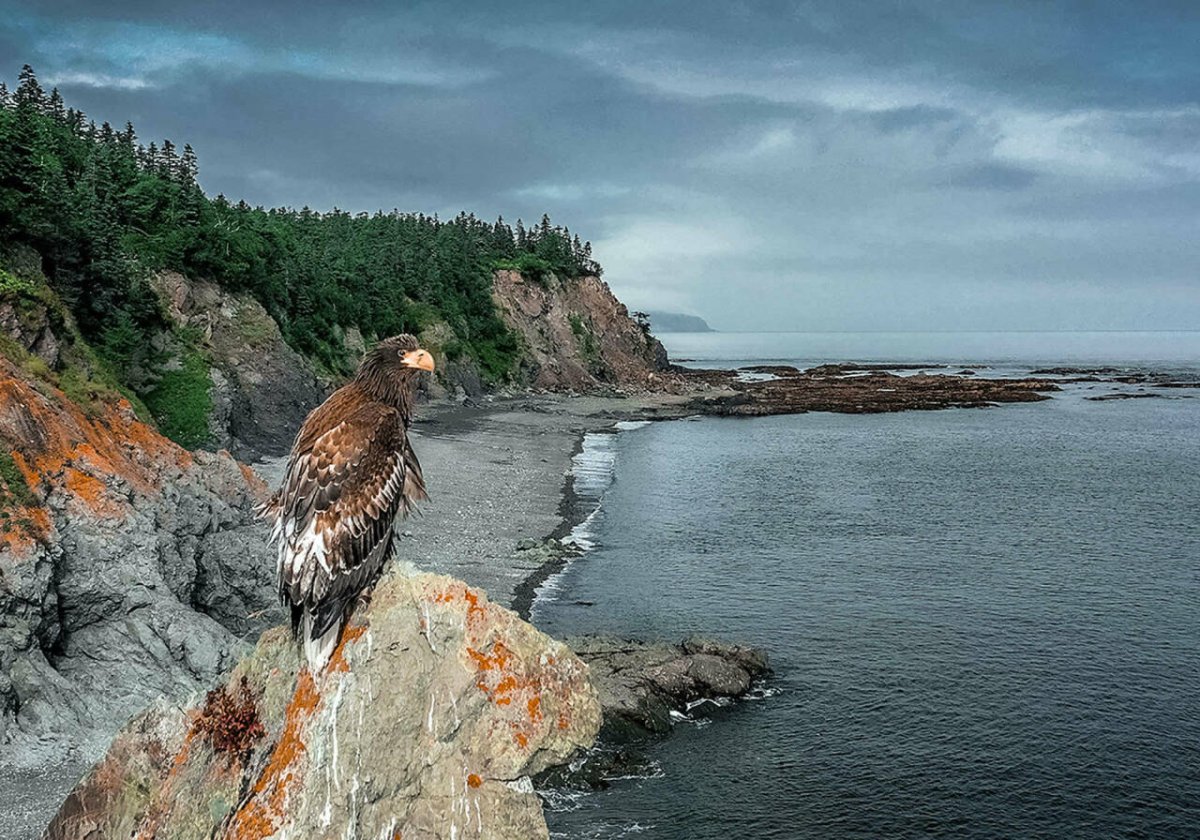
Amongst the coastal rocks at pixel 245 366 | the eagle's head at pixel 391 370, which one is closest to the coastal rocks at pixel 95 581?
the eagle's head at pixel 391 370

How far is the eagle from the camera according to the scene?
6.88m

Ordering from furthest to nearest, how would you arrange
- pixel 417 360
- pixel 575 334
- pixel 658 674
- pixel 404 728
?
pixel 575 334, pixel 658 674, pixel 417 360, pixel 404 728

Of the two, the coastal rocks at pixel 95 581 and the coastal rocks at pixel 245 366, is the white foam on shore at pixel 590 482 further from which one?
the coastal rocks at pixel 245 366

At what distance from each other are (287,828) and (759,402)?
323 ft

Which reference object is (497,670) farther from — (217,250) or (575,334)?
(575,334)

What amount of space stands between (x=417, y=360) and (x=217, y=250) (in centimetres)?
4858

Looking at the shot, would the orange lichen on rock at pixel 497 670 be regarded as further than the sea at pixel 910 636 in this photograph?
No

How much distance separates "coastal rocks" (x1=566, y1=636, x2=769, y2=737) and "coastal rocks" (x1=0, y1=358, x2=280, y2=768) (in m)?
8.33

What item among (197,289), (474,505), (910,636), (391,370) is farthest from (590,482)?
(391,370)

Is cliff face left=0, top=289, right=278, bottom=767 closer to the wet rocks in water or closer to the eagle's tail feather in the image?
the wet rocks in water

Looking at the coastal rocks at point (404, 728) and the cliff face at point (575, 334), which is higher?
the cliff face at point (575, 334)

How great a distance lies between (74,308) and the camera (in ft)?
102

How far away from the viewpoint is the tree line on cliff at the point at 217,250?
3119 centimetres

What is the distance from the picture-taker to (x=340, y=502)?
7.14 meters
